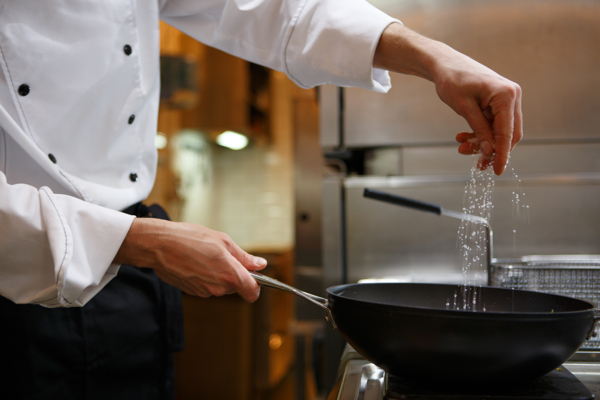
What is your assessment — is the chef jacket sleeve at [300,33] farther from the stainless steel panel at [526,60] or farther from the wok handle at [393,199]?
the stainless steel panel at [526,60]

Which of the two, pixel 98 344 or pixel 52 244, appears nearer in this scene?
pixel 52 244

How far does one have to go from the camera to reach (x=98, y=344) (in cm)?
67

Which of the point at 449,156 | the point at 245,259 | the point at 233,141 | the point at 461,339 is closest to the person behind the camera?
the point at 461,339

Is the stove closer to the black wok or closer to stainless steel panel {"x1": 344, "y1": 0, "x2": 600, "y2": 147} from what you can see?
the black wok

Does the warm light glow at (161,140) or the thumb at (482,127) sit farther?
the warm light glow at (161,140)

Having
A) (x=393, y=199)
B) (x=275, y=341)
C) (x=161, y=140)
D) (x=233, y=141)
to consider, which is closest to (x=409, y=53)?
(x=393, y=199)

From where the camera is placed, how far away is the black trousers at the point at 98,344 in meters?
0.64

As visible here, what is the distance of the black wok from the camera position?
399 mm

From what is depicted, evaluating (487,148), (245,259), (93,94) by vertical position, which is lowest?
(245,259)

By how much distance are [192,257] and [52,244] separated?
0.46 feet

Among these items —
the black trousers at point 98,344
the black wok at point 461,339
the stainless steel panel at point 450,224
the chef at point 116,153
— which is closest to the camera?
the black wok at point 461,339

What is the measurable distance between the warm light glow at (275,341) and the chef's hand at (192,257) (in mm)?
2023

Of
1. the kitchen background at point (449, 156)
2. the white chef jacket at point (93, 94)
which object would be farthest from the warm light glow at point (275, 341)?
Answer: the white chef jacket at point (93, 94)

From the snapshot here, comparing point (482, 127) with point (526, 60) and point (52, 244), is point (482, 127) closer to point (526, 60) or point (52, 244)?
point (52, 244)
